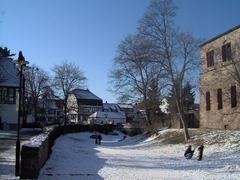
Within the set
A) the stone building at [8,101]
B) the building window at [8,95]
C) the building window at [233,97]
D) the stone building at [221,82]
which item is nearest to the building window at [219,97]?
the stone building at [221,82]

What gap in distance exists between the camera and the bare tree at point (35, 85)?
81.3 m

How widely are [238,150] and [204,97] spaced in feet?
73.5

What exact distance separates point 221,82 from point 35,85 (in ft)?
150

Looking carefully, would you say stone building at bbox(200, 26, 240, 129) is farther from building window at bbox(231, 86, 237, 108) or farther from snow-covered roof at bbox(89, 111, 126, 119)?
snow-covered roof at bbox(89, 111, 126, 119)

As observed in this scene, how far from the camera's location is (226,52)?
4497 cm

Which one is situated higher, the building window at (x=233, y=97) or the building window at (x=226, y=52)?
the building window at (x=226, y=52)

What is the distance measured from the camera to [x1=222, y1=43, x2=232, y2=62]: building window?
44.0 meters

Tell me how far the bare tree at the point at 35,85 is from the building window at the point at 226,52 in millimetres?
43890

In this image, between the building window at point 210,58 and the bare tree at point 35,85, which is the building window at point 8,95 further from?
the building window at point 210,58

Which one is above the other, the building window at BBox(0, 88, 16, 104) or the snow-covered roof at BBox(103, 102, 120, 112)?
the snow-covered roof at BBox(103, 102, 120, 112)

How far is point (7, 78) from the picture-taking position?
68.7 m

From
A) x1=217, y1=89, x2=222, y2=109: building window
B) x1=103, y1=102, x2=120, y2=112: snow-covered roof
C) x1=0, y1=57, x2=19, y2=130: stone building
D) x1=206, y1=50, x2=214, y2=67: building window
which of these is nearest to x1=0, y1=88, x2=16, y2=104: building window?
x1=0, y1=57, x2=19, y2=130: stone building

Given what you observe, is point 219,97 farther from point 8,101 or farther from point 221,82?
point 8,101

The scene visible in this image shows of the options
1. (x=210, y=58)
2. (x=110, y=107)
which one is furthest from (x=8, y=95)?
(x=110, y=107)
